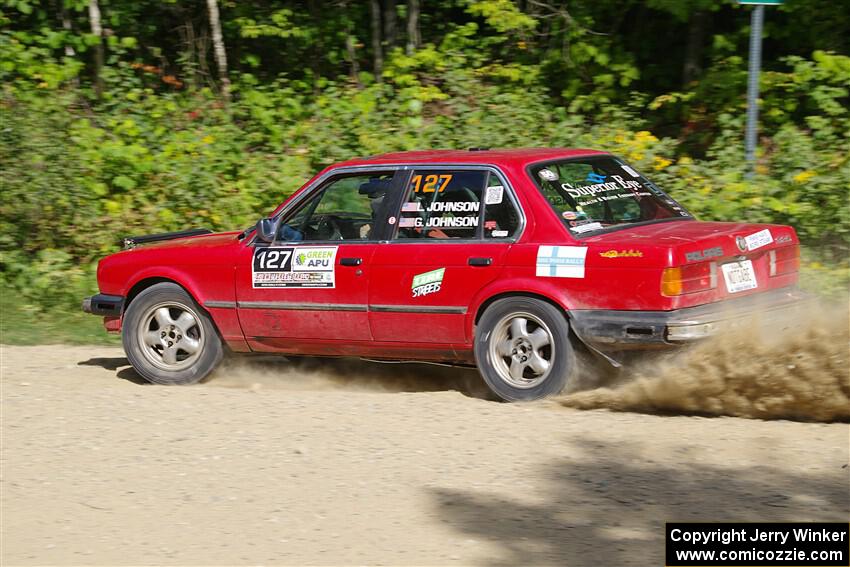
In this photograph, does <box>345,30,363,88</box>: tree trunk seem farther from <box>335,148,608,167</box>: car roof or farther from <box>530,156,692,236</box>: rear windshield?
<box>530,156,692,236</box>: rear windshield

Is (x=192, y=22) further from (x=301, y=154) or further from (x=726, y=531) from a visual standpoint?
(x=726, y=531)

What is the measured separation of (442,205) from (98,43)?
33.7 feet

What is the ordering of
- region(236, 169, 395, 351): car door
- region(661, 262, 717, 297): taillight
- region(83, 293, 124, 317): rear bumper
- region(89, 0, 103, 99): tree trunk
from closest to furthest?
1. region(661, 262, 717, 297): taillight
2. region(236, 169, 395, 351): car door
3. region(83, 293, 124, 317): rear bumper
4. region(89, 0, 103, 99): tree trunk

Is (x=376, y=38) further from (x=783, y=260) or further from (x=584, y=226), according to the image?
(x=783, y=260)

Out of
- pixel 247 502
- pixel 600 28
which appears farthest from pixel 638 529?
pixel 600 28

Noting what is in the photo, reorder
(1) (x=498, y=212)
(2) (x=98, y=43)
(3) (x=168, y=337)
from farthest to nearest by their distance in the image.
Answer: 1. (2) (x=98, y=43)
2. (3) (x=168, y=337)
3. (1) (x=498, y=212)

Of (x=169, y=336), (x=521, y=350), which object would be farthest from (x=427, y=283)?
(x=169, y=336)

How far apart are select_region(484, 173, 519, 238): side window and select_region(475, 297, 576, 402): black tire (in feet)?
1.43

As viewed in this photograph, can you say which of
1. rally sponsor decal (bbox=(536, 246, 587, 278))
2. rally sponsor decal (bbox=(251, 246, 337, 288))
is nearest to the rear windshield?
rally sponsor decal (bbox=(536, 246, 587, 278))

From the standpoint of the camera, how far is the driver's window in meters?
7.71

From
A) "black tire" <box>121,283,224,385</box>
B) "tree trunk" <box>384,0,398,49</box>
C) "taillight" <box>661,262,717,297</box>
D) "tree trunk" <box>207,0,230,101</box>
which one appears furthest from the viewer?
"tree trunk" <box>384,0,398,49</box>

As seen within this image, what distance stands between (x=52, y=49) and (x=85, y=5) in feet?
4.05

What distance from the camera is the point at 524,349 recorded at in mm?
7051

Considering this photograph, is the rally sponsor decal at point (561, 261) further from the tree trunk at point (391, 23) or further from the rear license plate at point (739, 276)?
the tree trunk at point (391, 23)
